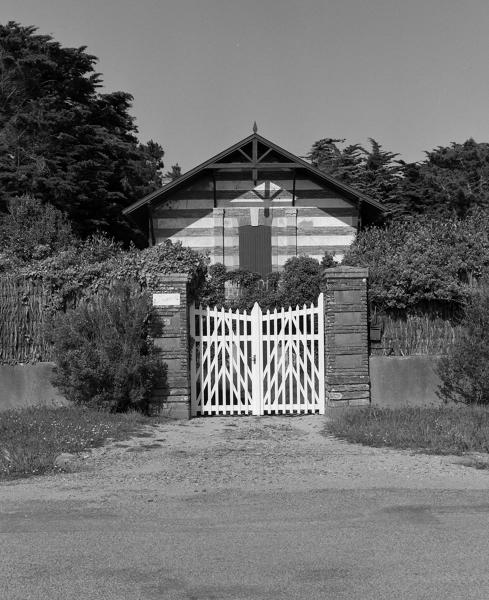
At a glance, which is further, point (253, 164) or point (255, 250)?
point (255, 250)

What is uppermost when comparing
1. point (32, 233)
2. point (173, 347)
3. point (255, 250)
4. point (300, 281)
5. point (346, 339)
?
point (32, 233)

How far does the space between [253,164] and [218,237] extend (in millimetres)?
2385

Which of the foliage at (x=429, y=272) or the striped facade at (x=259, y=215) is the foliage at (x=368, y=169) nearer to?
the striped facade at (x=259, y=215)

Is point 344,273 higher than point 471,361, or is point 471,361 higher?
point 344,273

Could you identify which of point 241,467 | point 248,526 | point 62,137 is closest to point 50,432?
point 241,467

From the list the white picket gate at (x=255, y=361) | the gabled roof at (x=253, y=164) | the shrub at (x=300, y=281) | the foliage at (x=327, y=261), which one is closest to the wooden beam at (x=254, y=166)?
the gabled roof at (x=253, y=164)

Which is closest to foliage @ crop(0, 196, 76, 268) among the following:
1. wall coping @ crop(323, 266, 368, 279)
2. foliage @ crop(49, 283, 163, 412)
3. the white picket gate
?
foliage @ crop(49, 283, 163, 412)

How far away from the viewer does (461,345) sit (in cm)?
1083

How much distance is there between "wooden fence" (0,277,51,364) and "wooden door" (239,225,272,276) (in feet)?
29.0

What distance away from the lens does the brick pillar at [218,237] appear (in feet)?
65.5

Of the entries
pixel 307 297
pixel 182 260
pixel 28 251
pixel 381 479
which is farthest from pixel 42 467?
pixel 307 297

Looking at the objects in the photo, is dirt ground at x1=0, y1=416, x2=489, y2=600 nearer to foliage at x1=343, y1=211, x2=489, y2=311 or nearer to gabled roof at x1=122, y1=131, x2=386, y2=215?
foliage at x1=343, y1=211, x2=489, y2=311

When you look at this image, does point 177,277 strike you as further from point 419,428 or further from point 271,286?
point 271,286

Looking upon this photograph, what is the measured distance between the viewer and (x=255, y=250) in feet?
65.1
